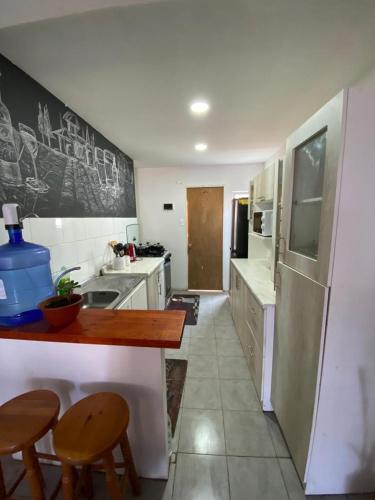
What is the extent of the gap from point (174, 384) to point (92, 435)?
51.7 inches

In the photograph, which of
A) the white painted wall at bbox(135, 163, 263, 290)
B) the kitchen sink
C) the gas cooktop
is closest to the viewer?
the kitchen sink

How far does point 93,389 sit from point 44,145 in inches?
68.4

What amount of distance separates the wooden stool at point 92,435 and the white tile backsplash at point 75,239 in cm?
110

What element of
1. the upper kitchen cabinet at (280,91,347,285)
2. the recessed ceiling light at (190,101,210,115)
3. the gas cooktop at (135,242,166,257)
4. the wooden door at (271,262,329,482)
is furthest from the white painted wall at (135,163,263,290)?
the wooden door at (271,262,329,482)

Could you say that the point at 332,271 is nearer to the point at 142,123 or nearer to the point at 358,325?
the point at 358,325

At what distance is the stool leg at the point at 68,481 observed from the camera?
0.80 m

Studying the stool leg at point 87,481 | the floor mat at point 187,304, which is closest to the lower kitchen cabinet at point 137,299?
the stool leg at point 87,481

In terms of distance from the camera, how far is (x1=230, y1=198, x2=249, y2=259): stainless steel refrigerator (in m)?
3.64

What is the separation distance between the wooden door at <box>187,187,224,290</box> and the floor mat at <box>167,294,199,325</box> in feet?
1.40

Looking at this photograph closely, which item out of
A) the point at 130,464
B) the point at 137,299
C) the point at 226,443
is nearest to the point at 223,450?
the point at 226,443

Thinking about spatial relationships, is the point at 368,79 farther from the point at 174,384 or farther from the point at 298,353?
the point at 174,384

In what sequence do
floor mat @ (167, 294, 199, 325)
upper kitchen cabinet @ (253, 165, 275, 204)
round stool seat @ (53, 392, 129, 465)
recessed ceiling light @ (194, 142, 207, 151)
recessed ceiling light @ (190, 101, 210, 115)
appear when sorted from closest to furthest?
round stool seat @ (53, 392, 129, 465)
recessed ceiling light @ (190, 101, 210, 115)
upper kitchen cabinet @ (253, 165, 275, 204)
recessed ceiling light @ (194, 142, 207, 151)
floor mat @ (167, 294, 199, 325)

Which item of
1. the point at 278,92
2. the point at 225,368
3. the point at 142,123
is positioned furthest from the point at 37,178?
the point at 225,368

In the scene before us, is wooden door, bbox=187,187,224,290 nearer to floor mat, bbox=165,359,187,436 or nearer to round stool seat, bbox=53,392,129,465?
floor mat, bbox=165,359,187,436
